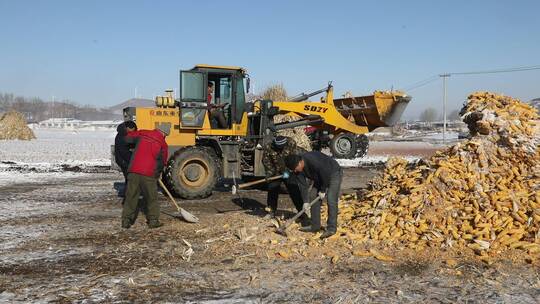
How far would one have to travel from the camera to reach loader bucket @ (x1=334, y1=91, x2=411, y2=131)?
1986 centimetres

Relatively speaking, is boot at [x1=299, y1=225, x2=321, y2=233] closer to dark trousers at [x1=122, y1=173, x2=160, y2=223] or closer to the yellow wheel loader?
dark trousers at [x1=122, y1=173, x2=160, y2=223]

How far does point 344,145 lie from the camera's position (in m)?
20.2

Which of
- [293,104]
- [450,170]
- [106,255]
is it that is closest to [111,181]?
[293,104]

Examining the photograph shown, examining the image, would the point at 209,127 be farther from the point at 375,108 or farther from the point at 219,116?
the point at 375,108

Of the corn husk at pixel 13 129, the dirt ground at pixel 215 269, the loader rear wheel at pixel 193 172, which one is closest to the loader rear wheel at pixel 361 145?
the loader rear wheel at pixel 193 172

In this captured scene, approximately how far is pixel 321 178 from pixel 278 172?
3.42 metres

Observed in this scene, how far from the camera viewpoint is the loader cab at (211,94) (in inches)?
447

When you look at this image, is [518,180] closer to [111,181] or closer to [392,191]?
[392,191]

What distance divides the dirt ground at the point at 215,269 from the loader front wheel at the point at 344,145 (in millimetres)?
11890

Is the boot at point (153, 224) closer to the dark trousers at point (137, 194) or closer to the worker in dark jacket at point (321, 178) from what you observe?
the dark trousers at point (137, 194)

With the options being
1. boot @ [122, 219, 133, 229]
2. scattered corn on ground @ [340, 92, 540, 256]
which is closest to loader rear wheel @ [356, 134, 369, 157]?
scattered corn on ground @ [340, 92, 540, 256]

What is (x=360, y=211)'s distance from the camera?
795 cm

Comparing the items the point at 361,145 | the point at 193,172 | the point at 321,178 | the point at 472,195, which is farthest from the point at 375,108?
the point at 321,178

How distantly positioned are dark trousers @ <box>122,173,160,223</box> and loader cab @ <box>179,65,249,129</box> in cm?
337
